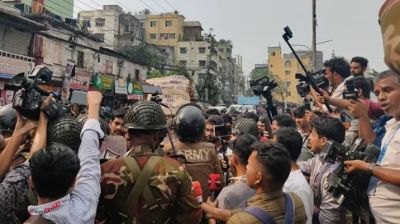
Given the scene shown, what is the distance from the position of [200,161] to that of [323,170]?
116 cm

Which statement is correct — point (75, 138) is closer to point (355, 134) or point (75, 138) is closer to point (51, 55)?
point (355, 134)

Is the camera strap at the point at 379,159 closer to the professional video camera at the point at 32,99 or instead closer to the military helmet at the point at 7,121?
the professional video camera at the point at 32,99

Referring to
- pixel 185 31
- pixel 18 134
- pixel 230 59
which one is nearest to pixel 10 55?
pixel 18 134

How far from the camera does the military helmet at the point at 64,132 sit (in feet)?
8.21

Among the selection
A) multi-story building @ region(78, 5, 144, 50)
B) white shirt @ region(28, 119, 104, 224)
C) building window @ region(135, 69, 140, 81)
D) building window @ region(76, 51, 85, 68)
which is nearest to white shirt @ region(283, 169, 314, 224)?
white shirt @ region(28, 119, 104, 224)

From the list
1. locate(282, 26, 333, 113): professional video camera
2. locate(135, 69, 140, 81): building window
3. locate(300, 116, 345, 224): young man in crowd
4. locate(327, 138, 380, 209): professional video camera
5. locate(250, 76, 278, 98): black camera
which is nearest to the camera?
locate(327, 138, 380, 209): professional video camera

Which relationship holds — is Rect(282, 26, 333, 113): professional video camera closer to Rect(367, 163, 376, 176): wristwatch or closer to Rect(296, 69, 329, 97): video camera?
Rect(296, 69, 329, 97): video camera

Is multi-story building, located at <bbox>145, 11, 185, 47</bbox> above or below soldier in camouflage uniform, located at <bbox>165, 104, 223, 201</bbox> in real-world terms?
above

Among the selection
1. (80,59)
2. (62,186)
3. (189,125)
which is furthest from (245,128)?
(80,59)

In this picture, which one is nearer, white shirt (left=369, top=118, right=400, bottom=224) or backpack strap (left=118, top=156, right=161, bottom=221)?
backpack strap (left=118, top=156, right=161, bottom=221)

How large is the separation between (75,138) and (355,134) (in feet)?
9.61

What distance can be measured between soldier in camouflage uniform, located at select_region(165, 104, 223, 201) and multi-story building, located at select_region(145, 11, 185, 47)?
65687 mm

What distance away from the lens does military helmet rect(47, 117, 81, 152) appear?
2502mm

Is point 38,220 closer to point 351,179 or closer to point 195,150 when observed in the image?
point 195,150
